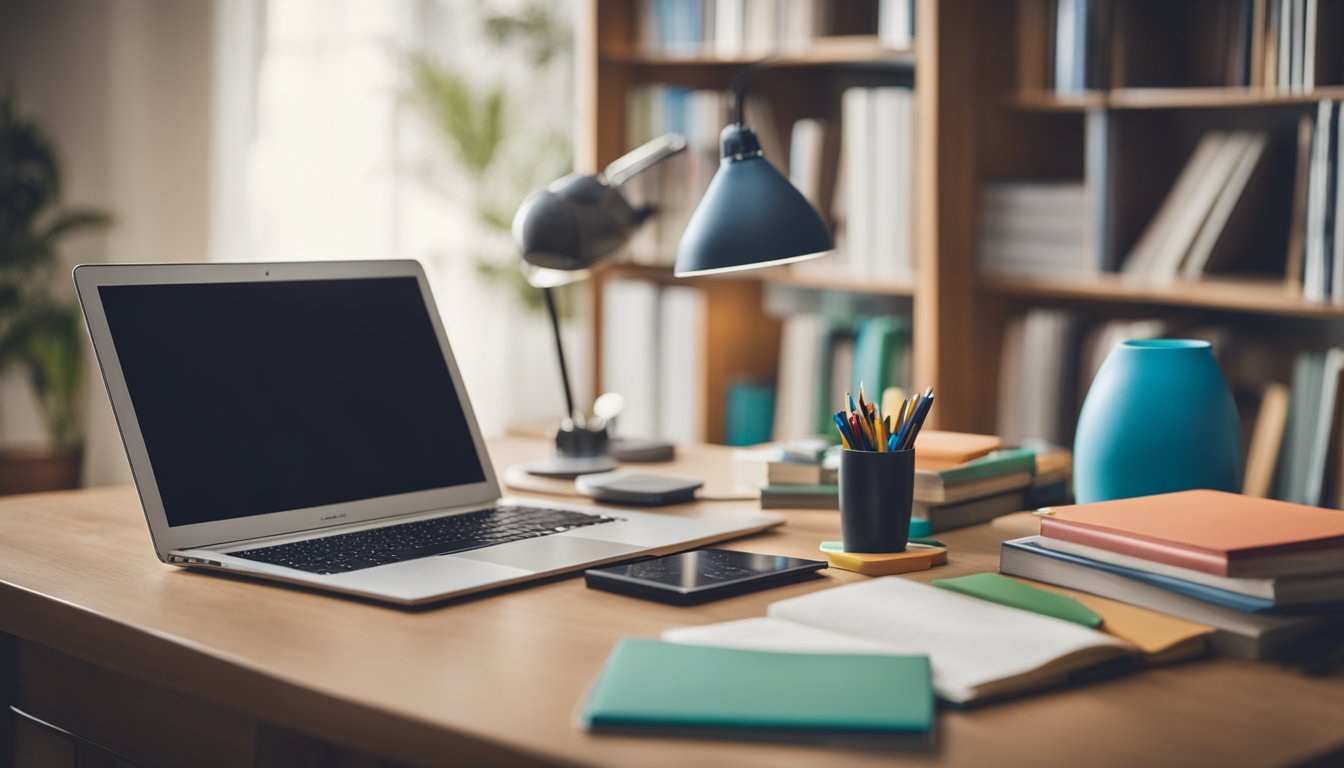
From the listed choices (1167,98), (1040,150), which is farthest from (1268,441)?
(1040,150)

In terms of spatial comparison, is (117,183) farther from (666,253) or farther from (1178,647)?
(1178,647)

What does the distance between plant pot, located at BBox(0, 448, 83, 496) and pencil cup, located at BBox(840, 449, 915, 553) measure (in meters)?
3.23

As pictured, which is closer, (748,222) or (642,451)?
(748,222)

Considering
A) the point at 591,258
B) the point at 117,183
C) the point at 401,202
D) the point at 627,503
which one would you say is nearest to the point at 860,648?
the point at 627,503

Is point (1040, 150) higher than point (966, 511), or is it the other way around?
point (1040, 150)

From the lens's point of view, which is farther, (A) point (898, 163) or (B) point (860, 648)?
(A) point (898, 163)

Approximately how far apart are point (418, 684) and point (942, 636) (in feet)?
1.22

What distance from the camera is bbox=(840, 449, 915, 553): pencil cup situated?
1.24 metres

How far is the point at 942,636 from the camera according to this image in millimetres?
974

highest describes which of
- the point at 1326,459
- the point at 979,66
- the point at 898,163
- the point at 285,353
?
the point at 979,66

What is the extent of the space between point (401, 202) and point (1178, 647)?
3480 millimetres

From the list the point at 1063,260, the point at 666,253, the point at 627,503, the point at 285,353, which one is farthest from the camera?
the point at 666,253

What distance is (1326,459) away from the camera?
7.37ft

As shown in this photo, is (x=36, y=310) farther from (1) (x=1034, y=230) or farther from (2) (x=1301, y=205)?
(2) (x=1301, y=205)
